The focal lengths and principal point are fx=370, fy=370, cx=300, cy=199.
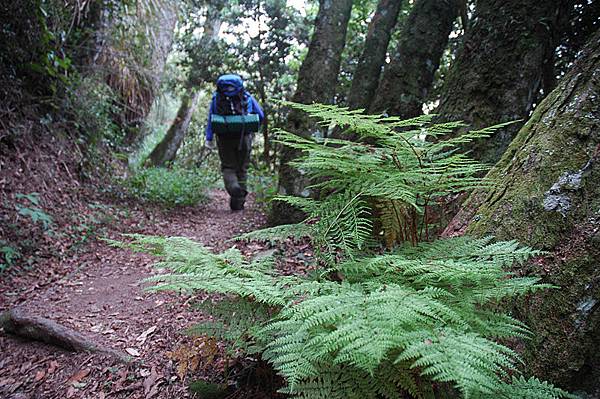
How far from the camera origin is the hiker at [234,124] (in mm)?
6141

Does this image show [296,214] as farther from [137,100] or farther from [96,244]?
[137,100]

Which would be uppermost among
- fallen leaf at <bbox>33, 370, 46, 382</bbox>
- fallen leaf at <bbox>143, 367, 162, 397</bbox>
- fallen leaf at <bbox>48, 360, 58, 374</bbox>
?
fallen leaf at <bbox>143, 367, 162, 397</bbox>

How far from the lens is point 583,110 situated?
1.90 m

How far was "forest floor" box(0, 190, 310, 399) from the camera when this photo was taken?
96.5 inches

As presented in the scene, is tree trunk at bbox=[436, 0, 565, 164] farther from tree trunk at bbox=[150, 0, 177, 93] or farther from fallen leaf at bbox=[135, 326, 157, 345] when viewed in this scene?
tree trunk at bbox=[150, 0, 177, 93]

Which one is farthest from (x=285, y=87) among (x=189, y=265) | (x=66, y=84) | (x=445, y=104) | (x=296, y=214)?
(x=189, y=265)

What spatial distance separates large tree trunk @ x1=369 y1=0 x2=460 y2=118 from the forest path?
267cm

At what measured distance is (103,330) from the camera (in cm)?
332

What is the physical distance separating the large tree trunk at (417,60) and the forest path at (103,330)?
267 centimetres

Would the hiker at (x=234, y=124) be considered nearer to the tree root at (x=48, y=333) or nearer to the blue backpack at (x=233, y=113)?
the blue backpack at (x=233, y=113)

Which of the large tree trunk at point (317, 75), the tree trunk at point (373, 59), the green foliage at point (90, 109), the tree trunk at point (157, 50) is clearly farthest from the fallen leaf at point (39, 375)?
the tree trunk at point (157, 50)

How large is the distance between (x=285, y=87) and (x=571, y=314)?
861 centimetres

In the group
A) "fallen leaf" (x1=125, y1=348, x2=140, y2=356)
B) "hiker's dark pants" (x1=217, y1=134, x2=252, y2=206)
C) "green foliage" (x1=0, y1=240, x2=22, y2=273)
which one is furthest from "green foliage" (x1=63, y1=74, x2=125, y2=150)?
"fallen leaf" (x1=125, y1=348, x2=140, y2=356)

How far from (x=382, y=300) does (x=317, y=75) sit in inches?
181
